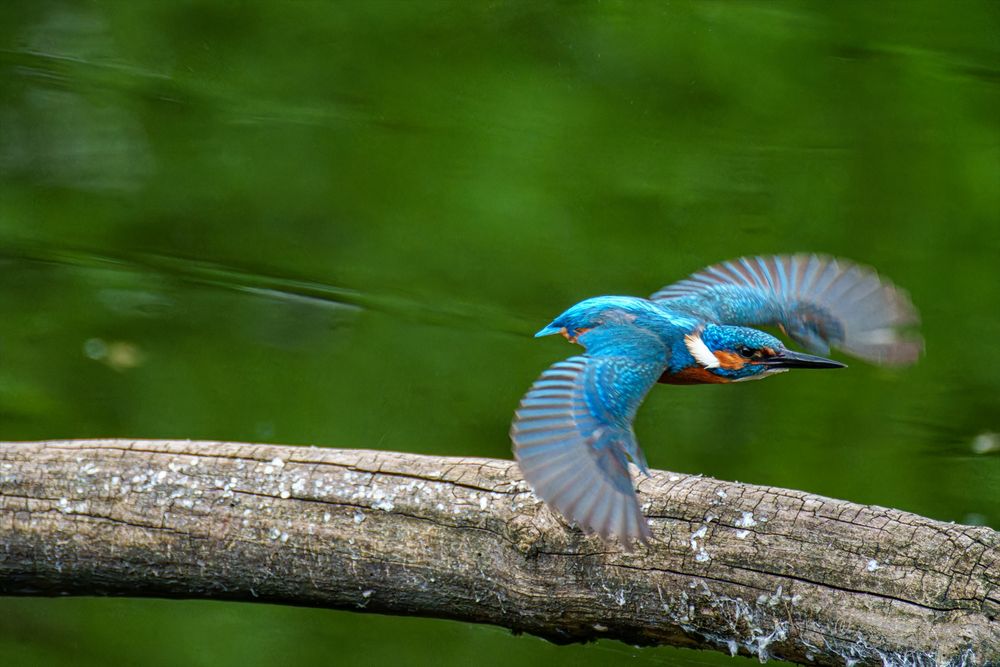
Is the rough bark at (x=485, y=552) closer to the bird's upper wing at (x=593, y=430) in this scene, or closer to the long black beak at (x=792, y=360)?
the bird's upper wing at (x=593, y=430)

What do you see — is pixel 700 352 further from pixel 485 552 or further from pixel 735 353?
pixel 485 552

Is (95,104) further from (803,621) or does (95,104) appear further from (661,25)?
(803,621)

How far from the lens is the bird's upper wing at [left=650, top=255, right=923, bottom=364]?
1.94 metres

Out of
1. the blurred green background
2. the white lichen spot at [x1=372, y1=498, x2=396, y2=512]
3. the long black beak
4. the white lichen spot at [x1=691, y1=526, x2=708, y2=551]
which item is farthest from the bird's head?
the blurred green background

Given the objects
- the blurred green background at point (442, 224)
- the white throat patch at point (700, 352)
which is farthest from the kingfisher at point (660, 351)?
the blurred green background at point (442, 224)

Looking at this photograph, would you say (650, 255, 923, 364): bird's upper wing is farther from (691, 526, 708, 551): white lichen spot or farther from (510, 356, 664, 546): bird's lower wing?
(691, 526, 708, 551): white lichen spot

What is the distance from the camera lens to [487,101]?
282 centimetres

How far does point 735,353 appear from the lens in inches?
72.7

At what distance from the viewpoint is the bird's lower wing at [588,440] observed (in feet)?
4.79

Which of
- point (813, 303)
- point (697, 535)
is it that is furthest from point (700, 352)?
point (697, 535)

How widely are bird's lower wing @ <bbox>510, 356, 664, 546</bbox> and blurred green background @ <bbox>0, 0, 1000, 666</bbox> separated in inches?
43.3

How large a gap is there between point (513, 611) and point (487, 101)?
1591 mm

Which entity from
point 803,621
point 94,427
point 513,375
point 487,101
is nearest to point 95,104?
point 94,427

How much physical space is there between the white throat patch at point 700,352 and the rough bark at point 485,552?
283mm
